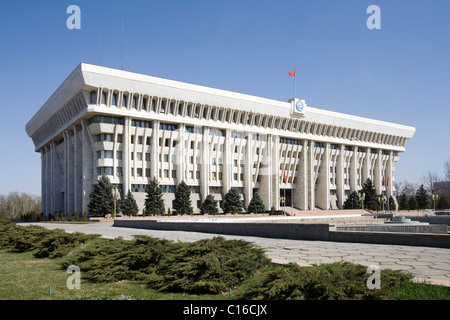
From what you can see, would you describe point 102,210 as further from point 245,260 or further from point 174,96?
point 245,260

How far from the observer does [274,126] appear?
2517 inches

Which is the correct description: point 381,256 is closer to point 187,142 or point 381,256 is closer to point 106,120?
point 106,120

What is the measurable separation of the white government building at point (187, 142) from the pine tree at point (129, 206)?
1999 millimetres

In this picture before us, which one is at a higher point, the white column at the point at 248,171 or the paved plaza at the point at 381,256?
the white column at the point at 248,171

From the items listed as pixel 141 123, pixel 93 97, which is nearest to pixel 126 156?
pixel 141 123

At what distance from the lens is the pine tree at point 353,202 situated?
72250mm

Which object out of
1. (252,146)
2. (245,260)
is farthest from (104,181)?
(245,260)

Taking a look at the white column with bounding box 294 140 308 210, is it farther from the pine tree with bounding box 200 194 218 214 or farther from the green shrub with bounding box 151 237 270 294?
the green shrub with bounding box 151 237 270 294

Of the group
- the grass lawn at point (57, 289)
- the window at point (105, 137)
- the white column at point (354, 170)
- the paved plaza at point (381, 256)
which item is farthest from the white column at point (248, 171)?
the grass lawn at point (57, 289)

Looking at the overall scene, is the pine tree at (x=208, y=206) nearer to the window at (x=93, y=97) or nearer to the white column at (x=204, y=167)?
the white column at (x=204, y=167)

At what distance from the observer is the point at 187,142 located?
2157 inches

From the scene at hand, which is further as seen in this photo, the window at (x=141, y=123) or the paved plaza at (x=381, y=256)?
the window at (x=141, y=123)

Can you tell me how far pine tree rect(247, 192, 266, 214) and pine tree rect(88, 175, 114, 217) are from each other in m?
19.8

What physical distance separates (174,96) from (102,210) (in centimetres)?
1682
